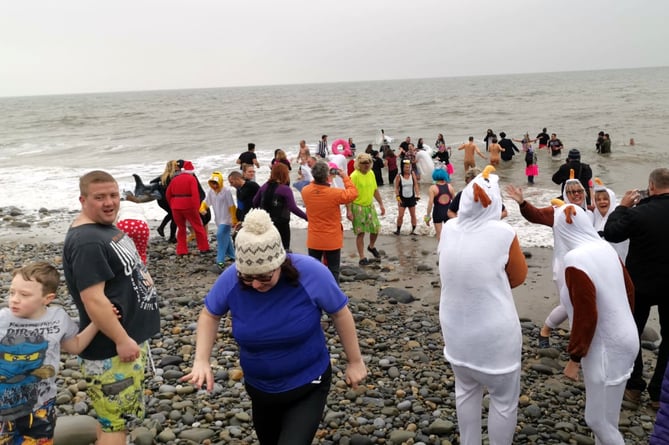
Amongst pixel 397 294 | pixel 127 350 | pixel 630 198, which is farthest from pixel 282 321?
pixel 397 294

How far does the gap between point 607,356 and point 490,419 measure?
31.1 inches

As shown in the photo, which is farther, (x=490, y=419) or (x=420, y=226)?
(x=420, y=226)

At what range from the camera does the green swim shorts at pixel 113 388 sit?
2854mm

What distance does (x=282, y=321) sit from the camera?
2.51 m

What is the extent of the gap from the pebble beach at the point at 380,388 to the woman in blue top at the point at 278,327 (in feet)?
4.59

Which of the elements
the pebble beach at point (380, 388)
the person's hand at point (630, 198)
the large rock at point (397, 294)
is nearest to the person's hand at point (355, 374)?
the pebble beach at point (380, 388)

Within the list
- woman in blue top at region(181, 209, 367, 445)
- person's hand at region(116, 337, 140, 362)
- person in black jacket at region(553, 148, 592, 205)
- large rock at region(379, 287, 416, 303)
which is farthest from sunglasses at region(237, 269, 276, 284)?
person in black jacket at region(553, 148, 592, 205)

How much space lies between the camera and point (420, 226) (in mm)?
→ 11688

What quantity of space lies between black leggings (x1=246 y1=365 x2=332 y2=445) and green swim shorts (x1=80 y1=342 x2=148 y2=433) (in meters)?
0.73

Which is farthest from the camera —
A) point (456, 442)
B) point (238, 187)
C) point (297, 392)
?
point (238, 187)

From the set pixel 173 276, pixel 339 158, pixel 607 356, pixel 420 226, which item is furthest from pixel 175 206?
pixel 607 356

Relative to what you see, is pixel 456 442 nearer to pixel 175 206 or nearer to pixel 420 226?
pixel 175 206

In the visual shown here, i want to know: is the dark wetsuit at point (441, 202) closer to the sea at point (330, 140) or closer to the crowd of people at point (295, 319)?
the sea at point (330, 140)

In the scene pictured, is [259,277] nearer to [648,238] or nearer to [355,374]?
[355,374]
